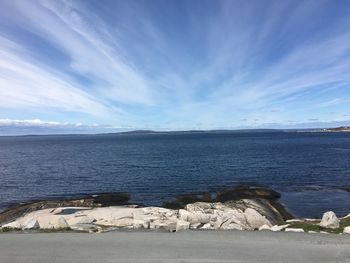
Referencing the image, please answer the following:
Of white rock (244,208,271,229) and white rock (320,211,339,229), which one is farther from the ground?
white rock (320,211,339,229)

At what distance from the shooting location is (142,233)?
16156 mm

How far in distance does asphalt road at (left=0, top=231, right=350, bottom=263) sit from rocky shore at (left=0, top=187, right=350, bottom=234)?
2.14 meters

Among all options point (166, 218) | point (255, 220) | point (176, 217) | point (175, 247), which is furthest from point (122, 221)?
point (175, 247)

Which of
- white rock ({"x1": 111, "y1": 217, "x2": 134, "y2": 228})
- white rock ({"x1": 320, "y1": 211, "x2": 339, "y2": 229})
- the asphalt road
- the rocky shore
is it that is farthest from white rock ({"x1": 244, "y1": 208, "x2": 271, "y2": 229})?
the asphalt road

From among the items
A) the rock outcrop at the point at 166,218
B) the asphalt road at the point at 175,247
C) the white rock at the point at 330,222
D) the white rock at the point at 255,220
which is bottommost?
the white rock at the point at 255,220

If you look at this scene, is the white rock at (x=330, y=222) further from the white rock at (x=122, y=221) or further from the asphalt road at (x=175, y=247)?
the white rock at (x=122, y=221)

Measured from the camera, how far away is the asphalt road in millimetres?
12250

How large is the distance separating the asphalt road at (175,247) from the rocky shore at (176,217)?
2.14 meters

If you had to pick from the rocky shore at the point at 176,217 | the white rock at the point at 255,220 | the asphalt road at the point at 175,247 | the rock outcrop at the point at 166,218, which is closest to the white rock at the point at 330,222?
the rocky shore at the point at 176,217

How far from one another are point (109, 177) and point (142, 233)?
41552 millimetres

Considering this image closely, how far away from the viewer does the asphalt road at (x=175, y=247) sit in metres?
12.2

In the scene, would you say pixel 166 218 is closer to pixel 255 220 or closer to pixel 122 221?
pixel 122 221

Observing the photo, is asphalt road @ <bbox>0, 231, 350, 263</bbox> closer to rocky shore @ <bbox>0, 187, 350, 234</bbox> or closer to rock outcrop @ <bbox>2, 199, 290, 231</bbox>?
rocky shore @ <bbox>0, 187, 350, 234</bbox>

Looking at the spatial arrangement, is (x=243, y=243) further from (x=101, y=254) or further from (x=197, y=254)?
(x=101, y=254)
